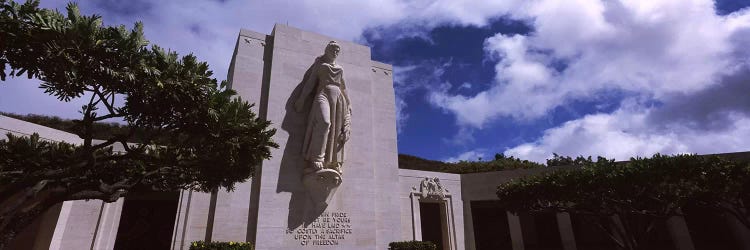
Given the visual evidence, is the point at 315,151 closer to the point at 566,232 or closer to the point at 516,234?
the point at 516,234

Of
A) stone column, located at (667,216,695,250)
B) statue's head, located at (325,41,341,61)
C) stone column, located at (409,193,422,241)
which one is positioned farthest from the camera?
stone column, located at (667,216,695,250)

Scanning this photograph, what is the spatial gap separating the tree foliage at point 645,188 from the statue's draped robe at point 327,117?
41.1 ft

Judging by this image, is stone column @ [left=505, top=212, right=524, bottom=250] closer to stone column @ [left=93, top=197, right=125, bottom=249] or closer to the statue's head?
the statue's head

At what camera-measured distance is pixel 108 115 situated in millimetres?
10203

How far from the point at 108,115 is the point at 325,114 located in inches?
365

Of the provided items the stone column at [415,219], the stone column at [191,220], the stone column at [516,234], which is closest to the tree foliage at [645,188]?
the stone column at [516,234]

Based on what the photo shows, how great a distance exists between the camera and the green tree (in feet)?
28.7

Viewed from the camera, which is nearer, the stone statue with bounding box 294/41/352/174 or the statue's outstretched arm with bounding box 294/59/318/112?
the stone statue with bounding box 294/41/352/174

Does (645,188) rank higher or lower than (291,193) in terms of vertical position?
higher

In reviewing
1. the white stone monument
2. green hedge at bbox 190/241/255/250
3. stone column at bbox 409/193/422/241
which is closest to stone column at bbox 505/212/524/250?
stone column at bbox 409/193/422/241

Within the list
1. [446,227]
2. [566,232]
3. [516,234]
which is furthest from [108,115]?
[566,232]

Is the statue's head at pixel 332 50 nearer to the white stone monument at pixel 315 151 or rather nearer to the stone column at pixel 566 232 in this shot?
the white stone monument at pixel 315 151

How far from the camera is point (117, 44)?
946 cm

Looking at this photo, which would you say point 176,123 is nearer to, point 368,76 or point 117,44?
point 117,44
